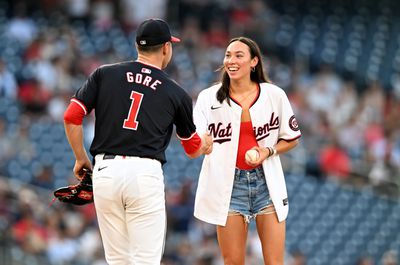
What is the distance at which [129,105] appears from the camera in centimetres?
741

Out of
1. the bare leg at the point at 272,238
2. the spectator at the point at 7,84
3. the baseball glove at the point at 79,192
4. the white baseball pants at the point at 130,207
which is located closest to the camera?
the white baseball pants at the point at 130,207

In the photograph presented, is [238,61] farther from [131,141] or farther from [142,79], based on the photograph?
[131,141]

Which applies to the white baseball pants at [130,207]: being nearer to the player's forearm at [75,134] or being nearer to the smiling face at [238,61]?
the player's forearm at [75,134]

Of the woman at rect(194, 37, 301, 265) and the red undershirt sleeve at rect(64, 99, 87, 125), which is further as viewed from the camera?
the woman at rect(194, 37, 301, 265)

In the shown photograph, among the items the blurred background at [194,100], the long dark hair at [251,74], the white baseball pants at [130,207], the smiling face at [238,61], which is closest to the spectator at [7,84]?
the blurred background at [194,100]

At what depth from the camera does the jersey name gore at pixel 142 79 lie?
24.4 ft

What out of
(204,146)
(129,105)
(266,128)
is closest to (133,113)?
(129,105)

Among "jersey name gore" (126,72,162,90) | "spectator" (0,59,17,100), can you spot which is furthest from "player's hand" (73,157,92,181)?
"spectator" (0,59,17,100)

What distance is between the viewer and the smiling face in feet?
26.4

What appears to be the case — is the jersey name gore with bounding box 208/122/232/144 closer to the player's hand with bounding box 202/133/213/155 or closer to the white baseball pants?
the player's hand with bounding box 202/133/213/155

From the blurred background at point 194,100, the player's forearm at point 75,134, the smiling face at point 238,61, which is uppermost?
the smiling face at point 238,61

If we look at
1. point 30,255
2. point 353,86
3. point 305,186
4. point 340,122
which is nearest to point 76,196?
point 30,255

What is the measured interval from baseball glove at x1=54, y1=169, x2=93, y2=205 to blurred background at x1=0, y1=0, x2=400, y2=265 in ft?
19.6

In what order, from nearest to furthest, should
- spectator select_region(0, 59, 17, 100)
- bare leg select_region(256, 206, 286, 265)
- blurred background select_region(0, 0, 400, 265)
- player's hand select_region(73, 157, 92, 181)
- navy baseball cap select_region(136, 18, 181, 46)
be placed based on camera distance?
navy baseball cap select_region(136, 18, 181, 46) → player's hand select_region(73, 157, 92, 181) → bare leg select_region(256, 206, 286, 265) → blurred background select_region(0, 0, 400, 265) → spectator select_region(0, 59, 17, 100)
